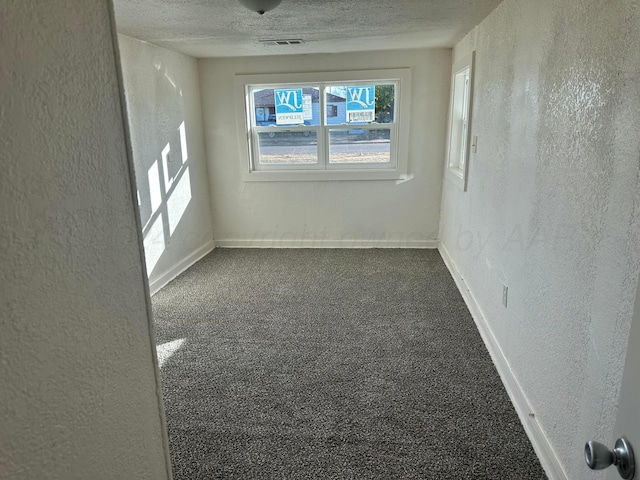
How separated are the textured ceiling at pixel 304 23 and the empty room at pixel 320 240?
0.03 m

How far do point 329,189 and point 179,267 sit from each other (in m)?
1.83

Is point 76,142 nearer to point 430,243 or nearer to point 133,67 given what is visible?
point 133,67

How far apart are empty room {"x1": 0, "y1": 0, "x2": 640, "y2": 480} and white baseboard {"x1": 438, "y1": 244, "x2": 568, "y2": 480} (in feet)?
0.06

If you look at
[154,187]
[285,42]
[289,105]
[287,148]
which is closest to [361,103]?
[289,105]

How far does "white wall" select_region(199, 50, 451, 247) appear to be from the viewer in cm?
443

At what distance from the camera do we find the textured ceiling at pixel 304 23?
2.55 metres

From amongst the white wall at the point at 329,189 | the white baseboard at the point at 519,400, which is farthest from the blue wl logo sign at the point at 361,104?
the white baseboard at the point at 519,400

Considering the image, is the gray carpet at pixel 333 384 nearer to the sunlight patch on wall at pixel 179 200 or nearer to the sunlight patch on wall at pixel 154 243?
the sunlight patch on wall at pixel 154 243

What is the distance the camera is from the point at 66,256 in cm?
82

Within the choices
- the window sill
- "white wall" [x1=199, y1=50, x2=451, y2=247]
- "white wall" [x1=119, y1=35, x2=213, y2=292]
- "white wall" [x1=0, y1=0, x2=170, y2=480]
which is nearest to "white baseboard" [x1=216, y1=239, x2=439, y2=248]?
"white wall" [x1=199, y1=50, x2=451, y2=247]

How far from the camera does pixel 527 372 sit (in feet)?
6.67

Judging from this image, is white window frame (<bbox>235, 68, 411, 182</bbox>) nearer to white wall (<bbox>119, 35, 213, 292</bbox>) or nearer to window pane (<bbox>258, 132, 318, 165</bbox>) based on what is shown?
window pane (<bbox>258, 132, 318, 165</bbox>)

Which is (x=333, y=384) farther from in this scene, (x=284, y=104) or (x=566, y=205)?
(x=284, y=104)

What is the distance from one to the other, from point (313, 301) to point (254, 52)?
2.57 meters
